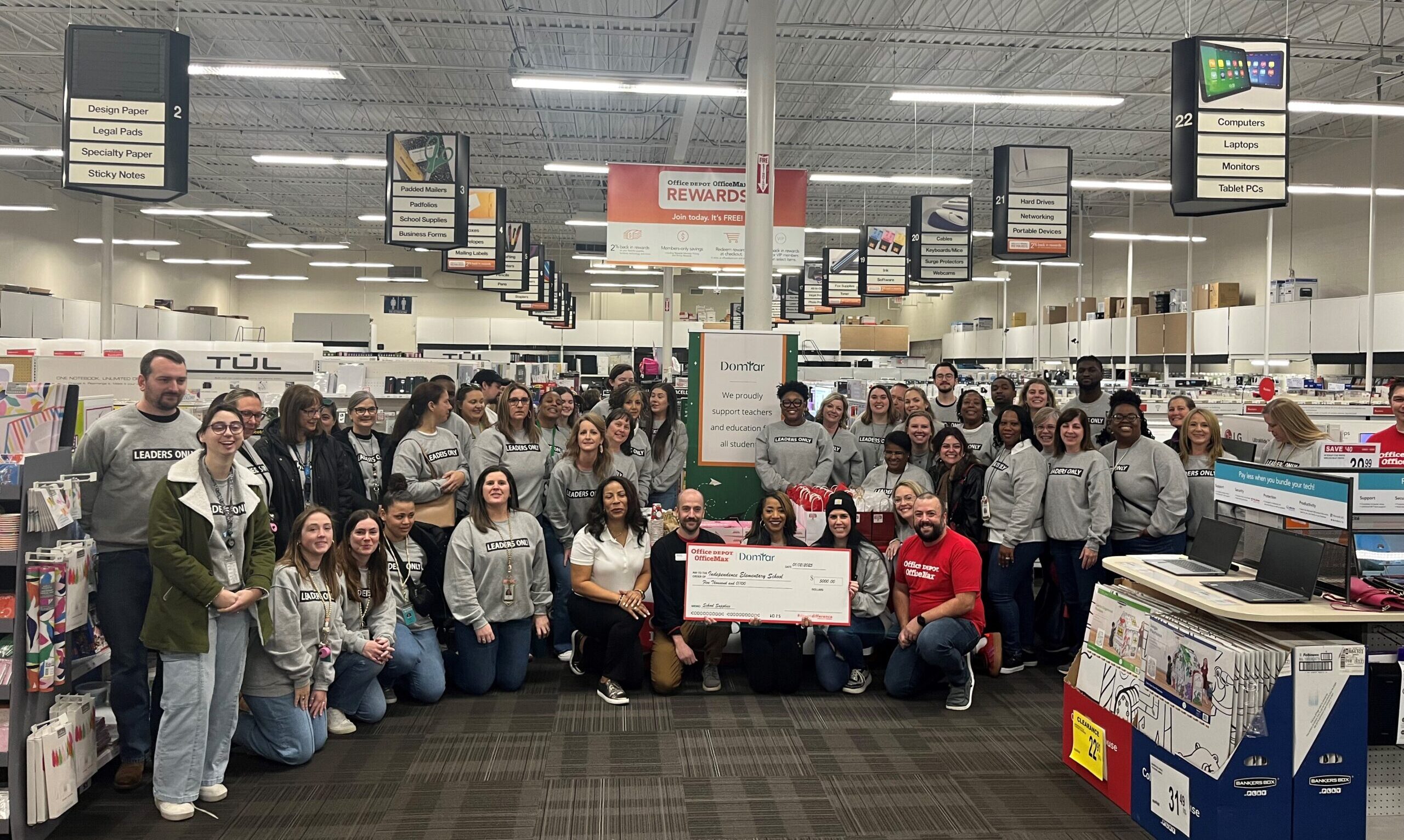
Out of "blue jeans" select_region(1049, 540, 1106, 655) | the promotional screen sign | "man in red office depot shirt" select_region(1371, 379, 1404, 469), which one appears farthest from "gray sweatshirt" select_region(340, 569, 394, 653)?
the promotional screen sign

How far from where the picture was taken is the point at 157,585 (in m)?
3.57

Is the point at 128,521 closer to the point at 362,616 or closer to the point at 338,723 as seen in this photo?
the point at 362,616

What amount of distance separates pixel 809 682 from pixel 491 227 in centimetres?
933

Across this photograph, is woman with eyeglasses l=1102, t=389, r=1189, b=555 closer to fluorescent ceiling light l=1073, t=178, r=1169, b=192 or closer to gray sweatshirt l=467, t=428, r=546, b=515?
gray sweatshirt l=467, t=428, r=546, b=515

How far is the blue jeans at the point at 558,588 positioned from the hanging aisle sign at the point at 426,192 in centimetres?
516

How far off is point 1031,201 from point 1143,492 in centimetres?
543

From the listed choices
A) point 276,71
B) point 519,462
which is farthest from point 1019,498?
point 276,71

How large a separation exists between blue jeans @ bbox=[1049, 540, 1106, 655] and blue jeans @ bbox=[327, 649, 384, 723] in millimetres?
3646

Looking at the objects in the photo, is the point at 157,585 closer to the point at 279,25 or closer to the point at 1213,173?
the point at 1213,173

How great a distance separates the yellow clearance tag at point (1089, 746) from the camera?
3896 mm

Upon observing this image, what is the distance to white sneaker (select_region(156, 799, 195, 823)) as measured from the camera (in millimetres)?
3588

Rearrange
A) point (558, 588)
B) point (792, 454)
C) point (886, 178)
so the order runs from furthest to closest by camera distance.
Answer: point (886, 178) < point (792, 454) < point (558, 588)

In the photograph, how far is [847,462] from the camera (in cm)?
635

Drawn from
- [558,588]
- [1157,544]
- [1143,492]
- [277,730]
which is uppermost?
[1143,492]
